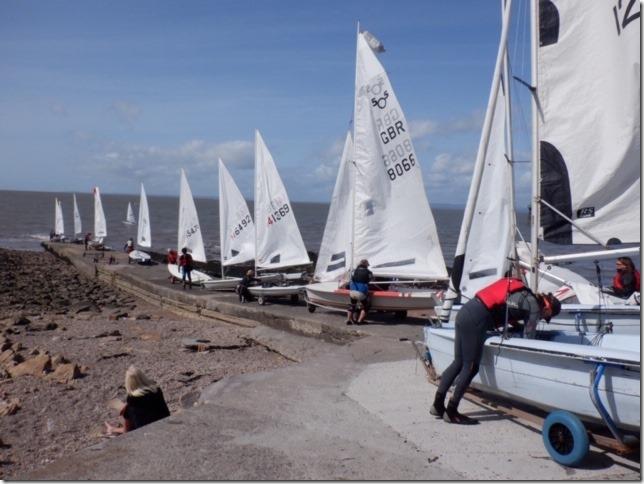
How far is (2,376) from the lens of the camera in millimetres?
10023

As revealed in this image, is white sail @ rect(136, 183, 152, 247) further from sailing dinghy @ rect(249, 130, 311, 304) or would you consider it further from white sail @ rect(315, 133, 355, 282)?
white sail @ rect(315, 133, 355, 282)

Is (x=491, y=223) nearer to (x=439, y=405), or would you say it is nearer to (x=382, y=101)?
(x=439, y=405)

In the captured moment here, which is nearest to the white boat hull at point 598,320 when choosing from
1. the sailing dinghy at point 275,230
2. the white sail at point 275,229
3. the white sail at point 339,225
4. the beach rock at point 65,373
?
the white sail at point 339,225

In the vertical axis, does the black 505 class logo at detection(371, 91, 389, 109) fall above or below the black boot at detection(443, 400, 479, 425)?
above

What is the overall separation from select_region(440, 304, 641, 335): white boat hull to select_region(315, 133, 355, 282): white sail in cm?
628

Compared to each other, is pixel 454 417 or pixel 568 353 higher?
pixel 568 353

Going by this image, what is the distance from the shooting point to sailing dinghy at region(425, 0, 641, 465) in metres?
4.64

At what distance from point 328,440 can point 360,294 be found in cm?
636

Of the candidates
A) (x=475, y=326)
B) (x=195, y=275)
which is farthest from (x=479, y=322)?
(x=195, y=275)

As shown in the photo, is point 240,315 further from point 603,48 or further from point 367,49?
point 603,48

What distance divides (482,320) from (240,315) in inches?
389

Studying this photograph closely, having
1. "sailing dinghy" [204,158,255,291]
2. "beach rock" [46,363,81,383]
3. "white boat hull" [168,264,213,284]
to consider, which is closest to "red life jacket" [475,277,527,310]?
"beach rock" [46,363,81,383]

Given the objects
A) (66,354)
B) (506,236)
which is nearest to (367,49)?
(506,236)

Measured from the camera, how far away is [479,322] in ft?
18.3
